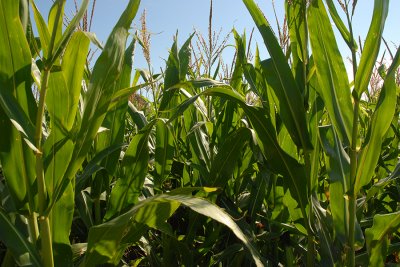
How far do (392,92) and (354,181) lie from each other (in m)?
0.24

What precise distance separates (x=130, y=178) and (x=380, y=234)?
717 mm

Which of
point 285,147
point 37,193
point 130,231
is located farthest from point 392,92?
point 37,193

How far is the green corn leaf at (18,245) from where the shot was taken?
0.89 m

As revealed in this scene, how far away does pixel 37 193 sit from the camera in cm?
89

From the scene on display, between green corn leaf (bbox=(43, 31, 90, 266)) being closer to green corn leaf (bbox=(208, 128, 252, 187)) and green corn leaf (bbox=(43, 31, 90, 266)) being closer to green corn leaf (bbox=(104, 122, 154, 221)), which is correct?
green corn leaf (bbox=(104, 122, 154, 221))

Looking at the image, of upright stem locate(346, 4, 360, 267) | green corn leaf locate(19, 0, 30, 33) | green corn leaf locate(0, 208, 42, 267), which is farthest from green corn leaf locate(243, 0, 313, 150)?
green corn leaf locate(0, 208, 42, 267)

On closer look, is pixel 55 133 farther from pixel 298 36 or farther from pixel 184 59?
pixel 184 59

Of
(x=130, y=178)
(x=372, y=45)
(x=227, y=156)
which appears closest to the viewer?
(x=372, y=45)

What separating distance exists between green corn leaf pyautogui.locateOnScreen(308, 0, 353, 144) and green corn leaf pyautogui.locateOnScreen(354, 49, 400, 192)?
0.05 meters

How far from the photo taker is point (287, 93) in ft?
3.68

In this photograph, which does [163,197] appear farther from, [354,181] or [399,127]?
[399,127]

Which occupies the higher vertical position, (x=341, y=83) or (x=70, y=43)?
(x=70, y=43)

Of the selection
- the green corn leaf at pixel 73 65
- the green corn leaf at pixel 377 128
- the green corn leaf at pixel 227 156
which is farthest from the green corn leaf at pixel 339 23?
the green corn leaf at pixel 73 65

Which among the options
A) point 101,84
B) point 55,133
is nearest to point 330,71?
point 101,84
